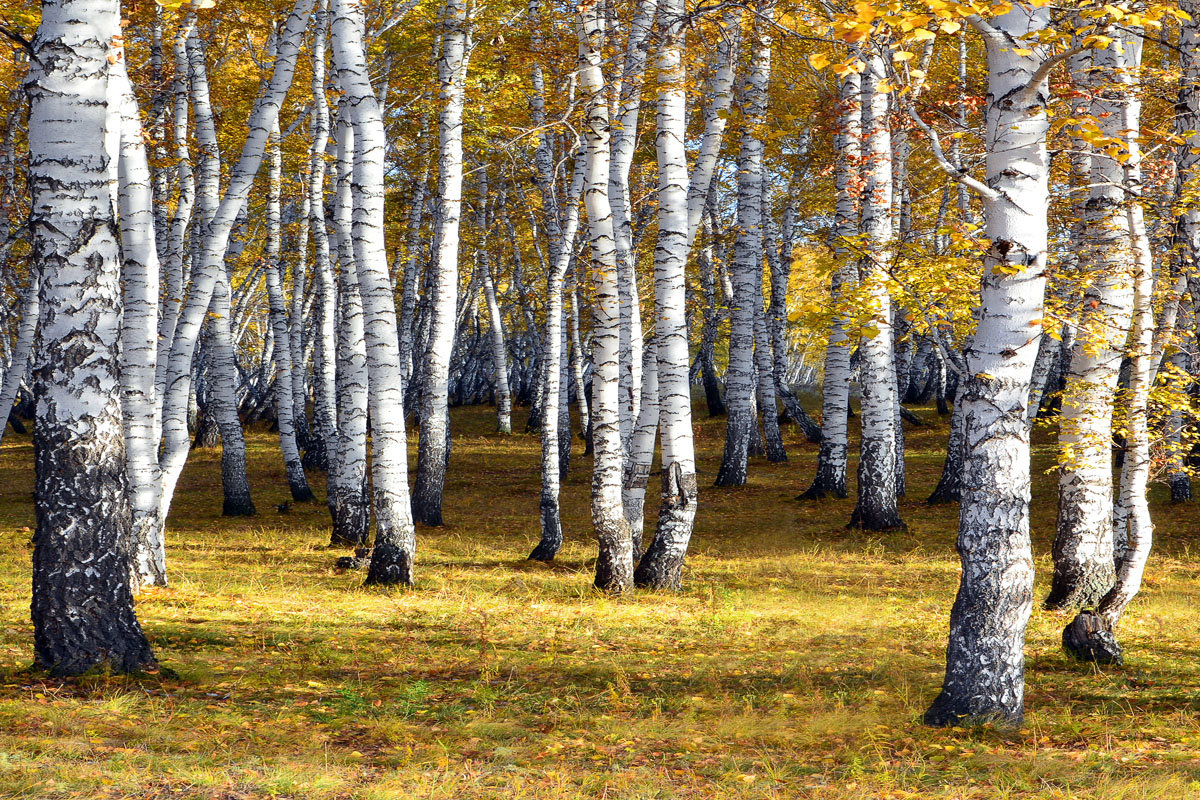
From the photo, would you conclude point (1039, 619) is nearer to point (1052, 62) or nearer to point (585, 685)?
point (585, 685)

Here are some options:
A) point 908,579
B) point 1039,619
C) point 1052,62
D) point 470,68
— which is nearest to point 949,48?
point 470,68

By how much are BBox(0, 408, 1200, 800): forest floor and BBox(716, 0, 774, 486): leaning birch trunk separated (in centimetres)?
601

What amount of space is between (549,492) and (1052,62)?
8293mm

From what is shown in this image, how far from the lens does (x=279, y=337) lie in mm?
18562

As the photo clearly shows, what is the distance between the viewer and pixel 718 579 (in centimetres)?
1097

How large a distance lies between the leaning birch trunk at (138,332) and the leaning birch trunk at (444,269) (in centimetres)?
391

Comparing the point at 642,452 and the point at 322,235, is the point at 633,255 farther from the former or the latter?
the point at 322,235

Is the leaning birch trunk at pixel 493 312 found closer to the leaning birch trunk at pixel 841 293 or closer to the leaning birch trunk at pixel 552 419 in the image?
the leaning birch trunk at pixel 841 293

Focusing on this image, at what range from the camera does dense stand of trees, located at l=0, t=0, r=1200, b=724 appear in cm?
540

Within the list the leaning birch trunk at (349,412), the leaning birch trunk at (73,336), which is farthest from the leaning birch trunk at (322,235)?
the leaning birch trunk at (73,336)

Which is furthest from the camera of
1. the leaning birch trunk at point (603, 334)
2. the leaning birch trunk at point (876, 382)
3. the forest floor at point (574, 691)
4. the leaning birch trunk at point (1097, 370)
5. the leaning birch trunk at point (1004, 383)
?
the leaning birch trunk at point (876, 382)

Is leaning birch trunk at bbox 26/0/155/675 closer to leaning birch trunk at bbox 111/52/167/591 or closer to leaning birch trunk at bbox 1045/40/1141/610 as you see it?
leaning birch trunk at bbox 111/52/167/591

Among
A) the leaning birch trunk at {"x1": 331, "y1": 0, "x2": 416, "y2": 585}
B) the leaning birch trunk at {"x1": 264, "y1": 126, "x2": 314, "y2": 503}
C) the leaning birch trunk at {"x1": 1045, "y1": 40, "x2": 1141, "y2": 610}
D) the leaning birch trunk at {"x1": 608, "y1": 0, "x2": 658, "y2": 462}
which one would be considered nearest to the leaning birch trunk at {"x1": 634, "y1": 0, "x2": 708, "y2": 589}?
the leaning birch trunk at {"x1": 608, "y1": 0, "x2": 658, "y2": 462}

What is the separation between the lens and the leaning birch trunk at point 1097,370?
24.7 feet
